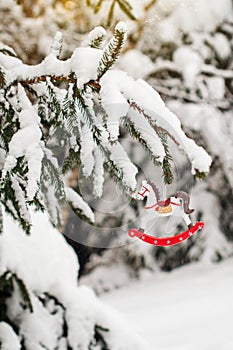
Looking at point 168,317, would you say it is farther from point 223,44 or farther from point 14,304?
point 14,304

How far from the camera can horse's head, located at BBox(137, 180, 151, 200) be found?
793 mm

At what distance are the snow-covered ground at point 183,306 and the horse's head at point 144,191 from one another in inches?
59.8

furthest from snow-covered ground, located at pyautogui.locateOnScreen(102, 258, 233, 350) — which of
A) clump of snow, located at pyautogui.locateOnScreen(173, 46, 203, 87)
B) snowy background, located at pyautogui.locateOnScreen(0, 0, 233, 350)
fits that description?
clump of snow, located at pyautogui.locateOnScreen(173, 46, 203, 87)

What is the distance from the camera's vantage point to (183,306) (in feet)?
9.52

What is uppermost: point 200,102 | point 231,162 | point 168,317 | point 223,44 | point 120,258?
point 223,44

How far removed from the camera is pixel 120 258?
346 centimetres

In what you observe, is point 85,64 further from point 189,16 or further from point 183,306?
point 189,16

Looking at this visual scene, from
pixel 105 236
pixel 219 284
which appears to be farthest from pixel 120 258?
pixel 219 284

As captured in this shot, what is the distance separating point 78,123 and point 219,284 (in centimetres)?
246

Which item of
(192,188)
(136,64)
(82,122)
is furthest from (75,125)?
(136,64)

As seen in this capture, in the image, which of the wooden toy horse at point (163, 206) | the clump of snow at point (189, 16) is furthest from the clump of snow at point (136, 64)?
the wooden toy horse at point (163, 206)

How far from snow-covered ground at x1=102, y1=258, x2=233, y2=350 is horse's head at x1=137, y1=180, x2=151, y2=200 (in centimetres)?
152

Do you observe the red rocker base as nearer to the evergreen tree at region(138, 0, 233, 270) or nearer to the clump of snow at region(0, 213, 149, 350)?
the clump of snow at region(0, 213, 149, 350)

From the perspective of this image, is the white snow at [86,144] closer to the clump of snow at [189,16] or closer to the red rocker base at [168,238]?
the red rocker base at [168,238]
